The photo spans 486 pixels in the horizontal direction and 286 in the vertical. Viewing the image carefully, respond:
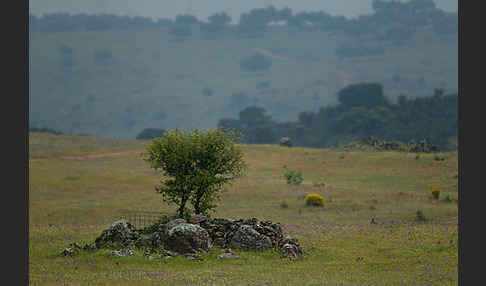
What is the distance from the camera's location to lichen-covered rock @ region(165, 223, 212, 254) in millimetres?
30875

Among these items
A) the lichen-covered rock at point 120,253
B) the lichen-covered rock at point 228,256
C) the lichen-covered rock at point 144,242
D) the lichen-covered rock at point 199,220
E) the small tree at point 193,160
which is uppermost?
the small tree at point 193,160

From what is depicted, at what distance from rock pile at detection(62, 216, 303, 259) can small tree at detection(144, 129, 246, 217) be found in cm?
387

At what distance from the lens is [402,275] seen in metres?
27.6

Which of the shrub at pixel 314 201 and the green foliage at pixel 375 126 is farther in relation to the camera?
the green foliage at pixel 375 126

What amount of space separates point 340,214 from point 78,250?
25554mm

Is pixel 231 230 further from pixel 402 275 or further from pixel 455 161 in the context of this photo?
pixel 455 161

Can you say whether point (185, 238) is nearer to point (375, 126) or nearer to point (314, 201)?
point (314, 201)

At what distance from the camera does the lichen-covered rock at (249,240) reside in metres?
32.4

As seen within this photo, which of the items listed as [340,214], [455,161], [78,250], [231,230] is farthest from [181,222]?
[455,161]

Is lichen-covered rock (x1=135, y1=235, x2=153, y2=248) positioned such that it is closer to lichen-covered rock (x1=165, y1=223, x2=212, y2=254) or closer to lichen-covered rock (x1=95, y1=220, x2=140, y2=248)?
lichen-covered rock (x1=95, y1=220, x2=140, y2=248)

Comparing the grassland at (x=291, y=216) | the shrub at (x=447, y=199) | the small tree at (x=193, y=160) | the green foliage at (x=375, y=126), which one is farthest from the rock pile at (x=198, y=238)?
the green foliage at (x=375, y=126)

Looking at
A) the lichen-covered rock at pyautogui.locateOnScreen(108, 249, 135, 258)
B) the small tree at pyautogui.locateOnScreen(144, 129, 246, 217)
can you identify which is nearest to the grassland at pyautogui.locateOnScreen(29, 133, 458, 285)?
the lichen-covered rock at pyautogui.locateOnScreen(108, 249, 135, 258)

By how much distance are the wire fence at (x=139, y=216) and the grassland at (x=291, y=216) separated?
148 centimetres

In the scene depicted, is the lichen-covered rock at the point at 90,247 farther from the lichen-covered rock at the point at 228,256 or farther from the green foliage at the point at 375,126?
the green foliage at the point at 375,126
